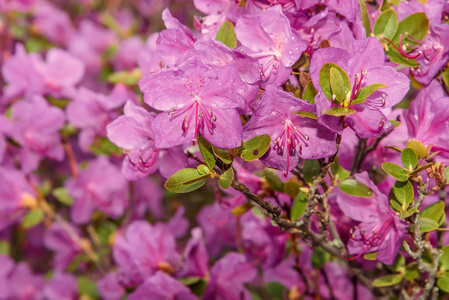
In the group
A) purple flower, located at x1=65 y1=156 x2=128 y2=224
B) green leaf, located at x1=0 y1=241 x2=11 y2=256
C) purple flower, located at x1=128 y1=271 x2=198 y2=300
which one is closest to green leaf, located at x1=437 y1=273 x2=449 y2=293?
purple flower, located at x1=128 y1=271 x2=198 y2=300

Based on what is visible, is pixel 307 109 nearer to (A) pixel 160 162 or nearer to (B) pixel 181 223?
(A) pixel 160 162

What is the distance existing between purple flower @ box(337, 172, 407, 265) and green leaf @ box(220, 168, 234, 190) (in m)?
0.25

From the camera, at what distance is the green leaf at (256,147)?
0.79 m

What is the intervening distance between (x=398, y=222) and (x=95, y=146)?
3.44 ft

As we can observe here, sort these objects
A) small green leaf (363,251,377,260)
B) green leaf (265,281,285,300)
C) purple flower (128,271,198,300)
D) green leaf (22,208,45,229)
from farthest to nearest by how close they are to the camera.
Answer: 1. green leaf (22,208,45,229)
2. green leaf (265,281,285,300)
3. purple flower (128,271,198,300)
4. small green leaf (363,251,377,260)

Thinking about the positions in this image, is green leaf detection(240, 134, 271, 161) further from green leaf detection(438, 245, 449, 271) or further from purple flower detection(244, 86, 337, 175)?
green leaf detection(438, 245, 449, 271)

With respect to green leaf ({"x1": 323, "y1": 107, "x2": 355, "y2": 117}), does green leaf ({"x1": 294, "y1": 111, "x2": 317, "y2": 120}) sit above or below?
below

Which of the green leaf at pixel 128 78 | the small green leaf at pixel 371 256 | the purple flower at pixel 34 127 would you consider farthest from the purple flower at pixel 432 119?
the purple flower at pixel 34 127

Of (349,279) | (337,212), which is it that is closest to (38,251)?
(349,279)

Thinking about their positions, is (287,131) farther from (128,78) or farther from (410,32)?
(128,78)

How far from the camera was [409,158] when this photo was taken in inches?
32.6

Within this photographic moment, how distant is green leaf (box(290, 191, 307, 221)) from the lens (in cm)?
95

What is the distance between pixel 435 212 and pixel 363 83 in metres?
0.32

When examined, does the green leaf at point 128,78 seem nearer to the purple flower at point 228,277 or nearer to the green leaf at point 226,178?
the purple flower at point 228,277
